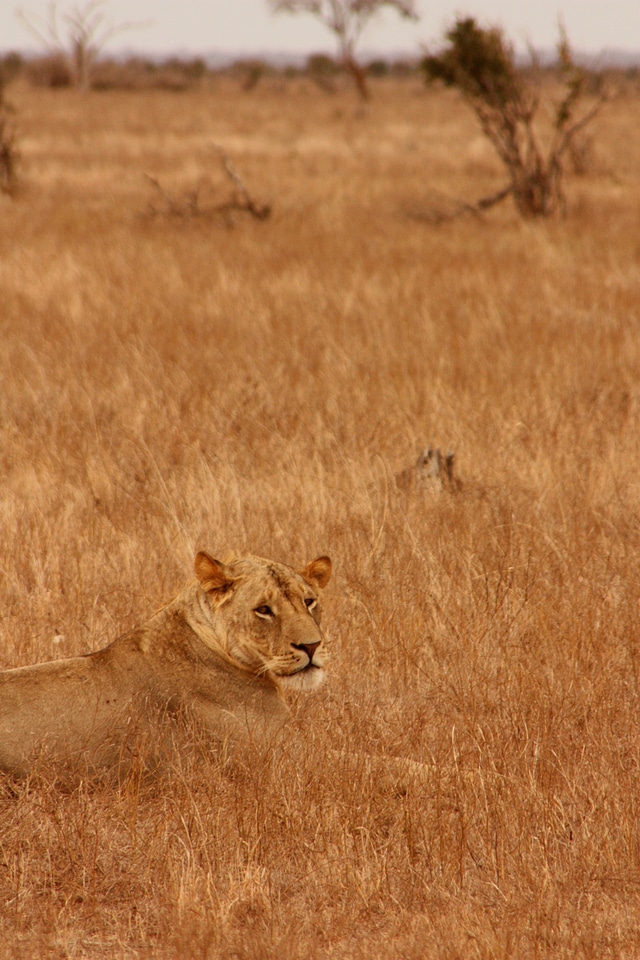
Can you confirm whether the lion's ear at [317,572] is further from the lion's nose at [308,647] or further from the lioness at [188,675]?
the lion's nose at [308,647]

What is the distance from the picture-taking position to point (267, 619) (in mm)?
3330

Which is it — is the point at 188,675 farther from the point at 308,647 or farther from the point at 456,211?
the point at 456,211

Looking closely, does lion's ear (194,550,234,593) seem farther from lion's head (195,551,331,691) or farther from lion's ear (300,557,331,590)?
lion's ear (300,557,331,590)

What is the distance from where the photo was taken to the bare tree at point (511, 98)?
14.3 metres

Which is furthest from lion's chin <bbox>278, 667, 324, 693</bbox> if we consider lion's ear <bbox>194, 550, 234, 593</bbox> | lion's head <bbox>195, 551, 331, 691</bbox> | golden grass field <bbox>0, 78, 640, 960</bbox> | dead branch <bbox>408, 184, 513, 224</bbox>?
dead branch <bbox>408, 184, 513, 224</bbox>

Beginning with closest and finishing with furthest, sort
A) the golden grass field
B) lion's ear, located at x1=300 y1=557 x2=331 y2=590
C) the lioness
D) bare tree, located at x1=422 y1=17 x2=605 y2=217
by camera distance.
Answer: the golden grass field
the lioness
lion's ear, located at x1=300 y1=557 x2=331 y2=590
bare tree, located at x1=422 y1=17 x2=605 y2=217

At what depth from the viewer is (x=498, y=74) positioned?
14.6 meters

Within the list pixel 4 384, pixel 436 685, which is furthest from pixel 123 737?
pixel 4 384

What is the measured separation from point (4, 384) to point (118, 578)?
328 cm

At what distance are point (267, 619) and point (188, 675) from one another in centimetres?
33

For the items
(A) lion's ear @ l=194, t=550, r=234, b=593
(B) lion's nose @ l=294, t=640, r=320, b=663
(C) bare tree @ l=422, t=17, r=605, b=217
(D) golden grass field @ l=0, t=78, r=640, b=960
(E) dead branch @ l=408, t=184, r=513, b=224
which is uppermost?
(C) bare tree @ l=422, t=17, r=605, b=217

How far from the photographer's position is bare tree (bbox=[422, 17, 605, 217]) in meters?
14.3

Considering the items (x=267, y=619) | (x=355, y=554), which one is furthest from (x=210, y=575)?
(x=355, y=554)

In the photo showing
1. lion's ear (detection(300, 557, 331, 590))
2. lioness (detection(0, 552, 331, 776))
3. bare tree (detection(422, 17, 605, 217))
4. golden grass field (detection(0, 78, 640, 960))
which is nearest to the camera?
golden grass field (detection(0, 78, 640, 960))
